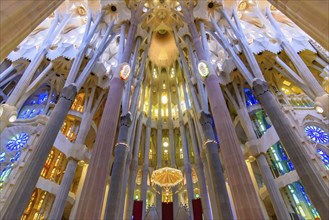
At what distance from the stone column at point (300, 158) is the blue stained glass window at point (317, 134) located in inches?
233

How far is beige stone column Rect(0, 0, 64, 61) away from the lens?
503 centimetres

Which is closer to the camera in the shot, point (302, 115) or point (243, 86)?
point (302, 115)

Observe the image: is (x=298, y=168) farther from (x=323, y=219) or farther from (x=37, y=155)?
(x=37, y=155)

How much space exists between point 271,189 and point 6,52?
15373 mm

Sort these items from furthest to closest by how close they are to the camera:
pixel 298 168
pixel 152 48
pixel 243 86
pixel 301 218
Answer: pixel 152 48
pixel 243 86
pixel 301 218
pixel 298 168

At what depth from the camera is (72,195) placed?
17.7 metres

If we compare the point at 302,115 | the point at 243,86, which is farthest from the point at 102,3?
the point at 302,115

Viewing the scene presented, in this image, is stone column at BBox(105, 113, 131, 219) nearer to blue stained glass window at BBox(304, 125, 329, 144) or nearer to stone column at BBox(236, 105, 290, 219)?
stone column at BBox(236, 105, 290, 219)

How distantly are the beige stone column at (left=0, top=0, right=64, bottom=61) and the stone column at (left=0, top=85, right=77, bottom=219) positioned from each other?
6.75 meters

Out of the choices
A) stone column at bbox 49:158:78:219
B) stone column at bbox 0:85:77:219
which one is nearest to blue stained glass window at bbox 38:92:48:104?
stone column at bbox 49:158:78:219

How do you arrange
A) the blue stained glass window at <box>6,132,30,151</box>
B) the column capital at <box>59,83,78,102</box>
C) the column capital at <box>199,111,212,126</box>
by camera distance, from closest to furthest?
the column capital at <box>59,83,78,102</box>, the blue stained glass window at <box>6,132,30,151</box>, the column capital at <box>199,111,212,126</box>

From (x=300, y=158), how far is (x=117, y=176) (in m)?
8.82

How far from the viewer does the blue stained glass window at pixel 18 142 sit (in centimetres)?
1563

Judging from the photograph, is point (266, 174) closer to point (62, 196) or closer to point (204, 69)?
point (204, 69)
